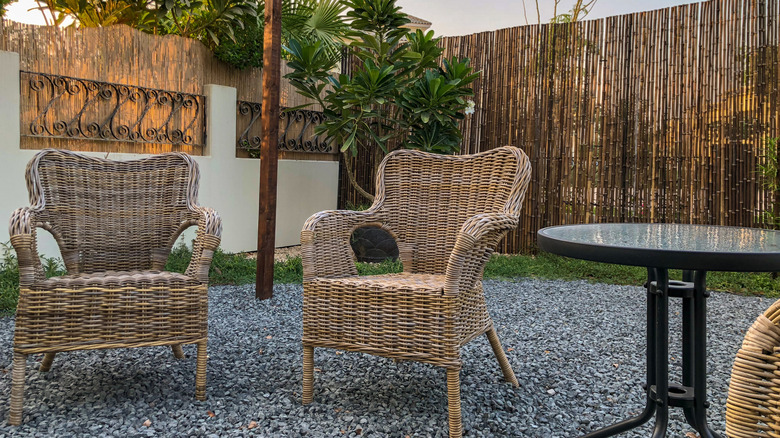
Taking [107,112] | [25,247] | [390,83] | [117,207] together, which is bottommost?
[25,247]

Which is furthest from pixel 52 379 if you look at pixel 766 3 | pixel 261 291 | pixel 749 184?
pixel 766 3

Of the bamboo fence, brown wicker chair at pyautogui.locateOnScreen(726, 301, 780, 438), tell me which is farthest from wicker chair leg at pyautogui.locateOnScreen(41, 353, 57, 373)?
the bamboo fence

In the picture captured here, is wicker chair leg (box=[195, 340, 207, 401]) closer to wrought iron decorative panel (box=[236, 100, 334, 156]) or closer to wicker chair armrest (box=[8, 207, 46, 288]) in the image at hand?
wicker chair armrest (box=[8, 207, 46, 288])

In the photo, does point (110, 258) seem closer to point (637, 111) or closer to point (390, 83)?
point (390, 83)

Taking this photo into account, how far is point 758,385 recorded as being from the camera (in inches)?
34.7

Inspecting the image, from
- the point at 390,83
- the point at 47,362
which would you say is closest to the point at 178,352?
the point at 47,362

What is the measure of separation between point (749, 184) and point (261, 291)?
11.5 ft

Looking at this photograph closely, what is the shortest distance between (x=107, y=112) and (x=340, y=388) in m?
3.33

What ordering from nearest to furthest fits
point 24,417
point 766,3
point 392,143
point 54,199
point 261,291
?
point 24,417, point 54,199, point 261,291, point 766,3, point 392,143

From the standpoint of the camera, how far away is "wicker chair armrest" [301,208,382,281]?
209 cm

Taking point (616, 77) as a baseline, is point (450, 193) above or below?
below

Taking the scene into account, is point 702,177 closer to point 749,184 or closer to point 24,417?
point 749,184

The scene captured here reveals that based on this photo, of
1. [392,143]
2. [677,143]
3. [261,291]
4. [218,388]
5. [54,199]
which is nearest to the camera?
[218,388]

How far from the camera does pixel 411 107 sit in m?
4.92
